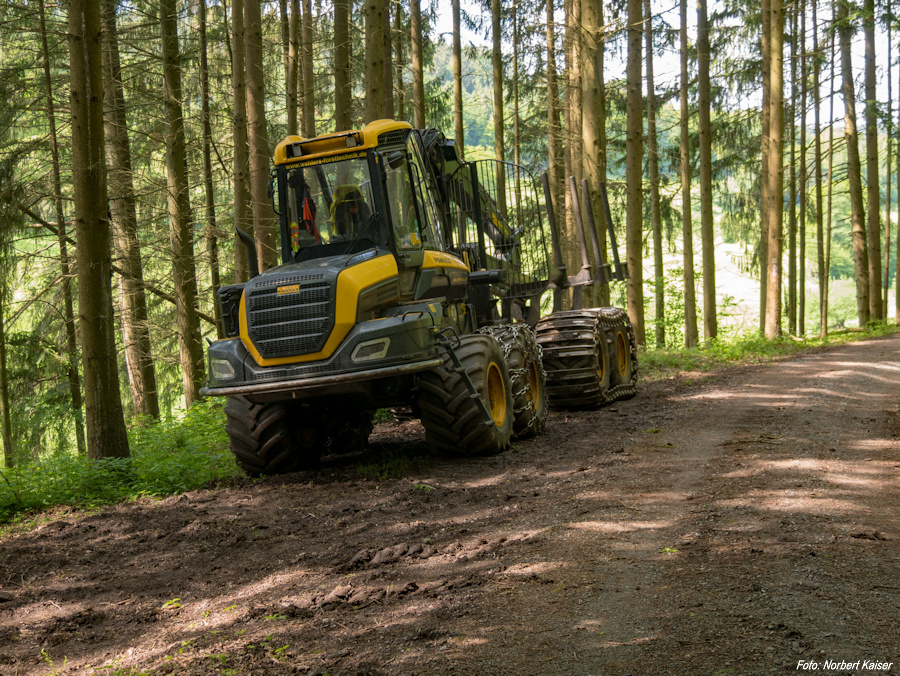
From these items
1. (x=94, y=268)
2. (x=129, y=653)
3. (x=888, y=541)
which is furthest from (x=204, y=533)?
(x=888, y=541)

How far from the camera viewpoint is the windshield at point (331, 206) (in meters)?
7.86

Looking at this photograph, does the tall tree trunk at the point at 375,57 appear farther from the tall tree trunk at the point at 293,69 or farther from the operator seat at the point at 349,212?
the operator seat at the point at 349,212

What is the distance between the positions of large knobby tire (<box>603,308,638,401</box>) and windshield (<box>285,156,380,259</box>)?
482cm

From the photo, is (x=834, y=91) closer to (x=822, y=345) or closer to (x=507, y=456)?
(x=822, y=345)

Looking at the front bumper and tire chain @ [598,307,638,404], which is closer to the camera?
the front bumper

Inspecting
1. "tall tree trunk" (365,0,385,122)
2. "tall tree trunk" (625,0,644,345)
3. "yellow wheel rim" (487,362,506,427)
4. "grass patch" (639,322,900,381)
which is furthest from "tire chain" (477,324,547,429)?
"tall tree trunk" (625,0,644,345)

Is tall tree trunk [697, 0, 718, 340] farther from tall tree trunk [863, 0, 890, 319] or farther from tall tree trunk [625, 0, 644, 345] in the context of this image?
tall tree trunk [863, 0, 890, 319]

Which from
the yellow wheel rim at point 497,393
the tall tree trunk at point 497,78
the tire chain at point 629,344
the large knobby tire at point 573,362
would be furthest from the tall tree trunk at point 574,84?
the yellow wheel rim at point 497,393

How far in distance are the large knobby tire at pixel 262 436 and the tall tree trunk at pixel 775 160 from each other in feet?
46.1

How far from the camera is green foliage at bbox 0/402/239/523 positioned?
7531 mm

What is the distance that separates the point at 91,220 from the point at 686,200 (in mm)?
18947

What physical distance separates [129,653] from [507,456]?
462 centimetres

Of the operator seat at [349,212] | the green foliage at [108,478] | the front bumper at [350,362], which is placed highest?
the operator seat at [349,212]

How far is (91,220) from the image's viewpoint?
8000 mm
